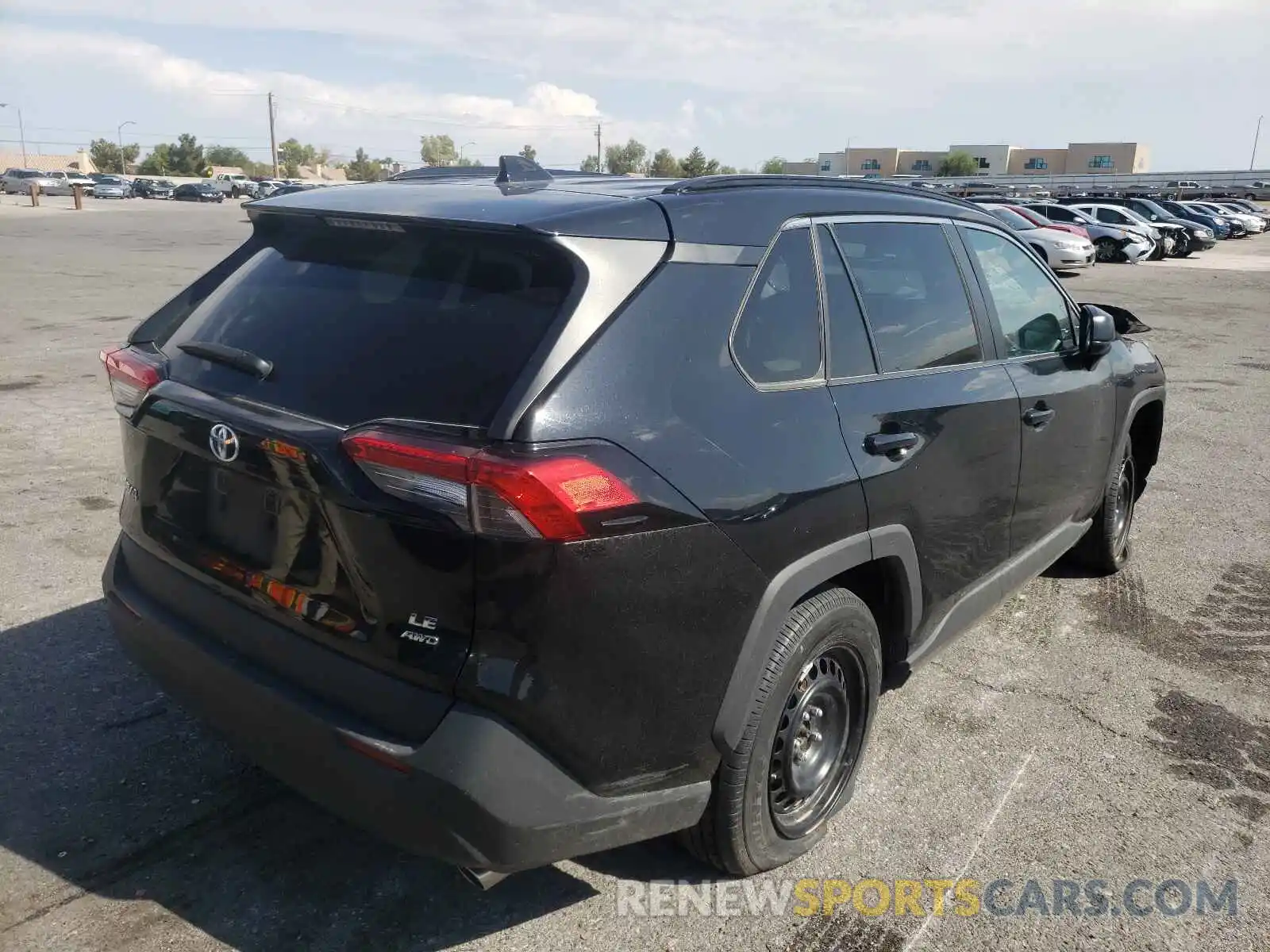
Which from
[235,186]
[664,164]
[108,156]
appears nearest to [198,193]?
[235,186]

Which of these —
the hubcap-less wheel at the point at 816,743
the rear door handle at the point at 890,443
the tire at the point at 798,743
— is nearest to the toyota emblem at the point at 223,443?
the tire at the point at 798,743

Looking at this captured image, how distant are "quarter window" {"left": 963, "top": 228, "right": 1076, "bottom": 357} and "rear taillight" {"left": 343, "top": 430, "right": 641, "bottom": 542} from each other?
2267 mm

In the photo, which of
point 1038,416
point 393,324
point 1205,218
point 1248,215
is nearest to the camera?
point 393,324

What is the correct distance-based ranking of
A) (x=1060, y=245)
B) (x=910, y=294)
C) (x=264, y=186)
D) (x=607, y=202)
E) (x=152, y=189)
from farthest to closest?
(x=152, y=189)
(x=264, y=186)
(x=1060, y=245)
(x=910, y=294)
(x=607, y=202)

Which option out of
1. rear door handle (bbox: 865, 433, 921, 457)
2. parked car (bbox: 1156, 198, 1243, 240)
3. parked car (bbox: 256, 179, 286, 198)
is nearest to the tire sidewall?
rear door handle (bbox: 865, 433, 921, 457)

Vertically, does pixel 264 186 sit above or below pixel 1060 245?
above

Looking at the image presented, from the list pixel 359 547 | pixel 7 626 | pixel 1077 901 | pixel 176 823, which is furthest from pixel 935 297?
pixel 7 626

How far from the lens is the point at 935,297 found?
346cm

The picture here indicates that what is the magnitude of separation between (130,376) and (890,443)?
217cm

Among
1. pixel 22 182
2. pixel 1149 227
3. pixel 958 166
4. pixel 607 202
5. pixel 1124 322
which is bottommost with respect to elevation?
pixel 22 182

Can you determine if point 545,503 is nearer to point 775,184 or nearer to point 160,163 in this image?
point 775,184

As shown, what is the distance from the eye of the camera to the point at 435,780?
212 cm

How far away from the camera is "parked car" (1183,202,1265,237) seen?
41.9 meters

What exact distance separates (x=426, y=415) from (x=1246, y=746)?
10.5 ft
